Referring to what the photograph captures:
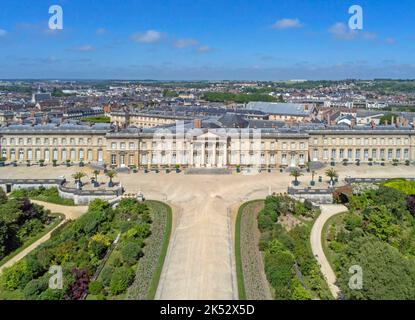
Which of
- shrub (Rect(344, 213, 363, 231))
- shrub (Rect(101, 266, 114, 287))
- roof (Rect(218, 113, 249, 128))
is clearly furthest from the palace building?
shrub (Rect(101, 266, 114, 287))

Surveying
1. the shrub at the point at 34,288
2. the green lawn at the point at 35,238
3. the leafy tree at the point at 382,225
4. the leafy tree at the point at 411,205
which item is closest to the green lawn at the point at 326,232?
the leafy tree at the point at 382,225

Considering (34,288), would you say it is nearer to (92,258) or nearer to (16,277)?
(16,277)

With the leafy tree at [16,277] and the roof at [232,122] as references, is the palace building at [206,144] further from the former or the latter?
the leafy tree at [16,277]

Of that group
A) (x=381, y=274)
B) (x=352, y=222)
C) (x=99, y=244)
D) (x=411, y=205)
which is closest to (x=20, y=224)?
(x=99, y=244)
